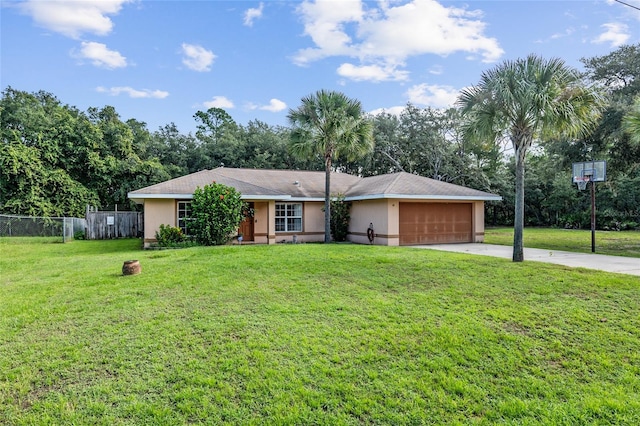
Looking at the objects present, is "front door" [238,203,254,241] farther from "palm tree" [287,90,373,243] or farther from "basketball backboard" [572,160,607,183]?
"basketball backboard" [572,160,607,183]

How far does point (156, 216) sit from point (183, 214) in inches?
42.7

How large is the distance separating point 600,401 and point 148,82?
78.5 ft

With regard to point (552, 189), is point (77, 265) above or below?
below

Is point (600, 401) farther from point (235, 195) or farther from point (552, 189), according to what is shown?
point (552, 189)

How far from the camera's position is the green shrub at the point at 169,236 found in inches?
571

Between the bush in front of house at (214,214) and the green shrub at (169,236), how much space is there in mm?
544

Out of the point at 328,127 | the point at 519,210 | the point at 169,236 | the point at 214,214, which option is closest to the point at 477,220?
the point at 519,210

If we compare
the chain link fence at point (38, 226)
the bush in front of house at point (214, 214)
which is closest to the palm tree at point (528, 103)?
the bush in front of house at point (214, 214)

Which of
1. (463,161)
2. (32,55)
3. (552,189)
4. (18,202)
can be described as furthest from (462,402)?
(552,189)

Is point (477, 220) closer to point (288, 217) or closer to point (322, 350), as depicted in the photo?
point (288, 217)

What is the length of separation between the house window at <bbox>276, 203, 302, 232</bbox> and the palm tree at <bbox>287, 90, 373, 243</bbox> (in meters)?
2.25

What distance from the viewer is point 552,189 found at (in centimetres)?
3175

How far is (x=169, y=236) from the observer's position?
14.6 metres

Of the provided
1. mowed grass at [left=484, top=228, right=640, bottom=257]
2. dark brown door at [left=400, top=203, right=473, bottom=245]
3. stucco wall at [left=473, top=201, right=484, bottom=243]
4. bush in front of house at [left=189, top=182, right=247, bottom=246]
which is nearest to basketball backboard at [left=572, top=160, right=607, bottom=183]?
mowed grass at [left=484, top=228, right=640, bottom=257]
